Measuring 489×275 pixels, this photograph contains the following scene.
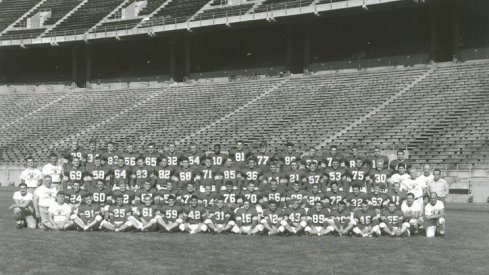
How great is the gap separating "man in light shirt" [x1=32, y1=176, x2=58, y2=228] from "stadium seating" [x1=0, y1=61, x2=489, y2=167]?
39.8 feet

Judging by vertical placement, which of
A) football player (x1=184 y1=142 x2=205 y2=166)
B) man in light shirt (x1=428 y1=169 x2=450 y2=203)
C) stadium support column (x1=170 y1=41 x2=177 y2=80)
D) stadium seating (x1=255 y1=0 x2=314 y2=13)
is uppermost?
stadium seating (x1=255 y1=0 x2=314 y2=13)

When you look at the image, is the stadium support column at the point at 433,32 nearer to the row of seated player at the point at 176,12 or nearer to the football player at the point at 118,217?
the row of seated player at the point at 176,12

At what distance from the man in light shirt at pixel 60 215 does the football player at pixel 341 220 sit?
4.88 m

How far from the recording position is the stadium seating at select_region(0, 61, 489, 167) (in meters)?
23.0

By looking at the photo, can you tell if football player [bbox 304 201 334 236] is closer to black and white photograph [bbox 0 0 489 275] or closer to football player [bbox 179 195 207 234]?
black and white photograph [bbox 0 0 489 275]

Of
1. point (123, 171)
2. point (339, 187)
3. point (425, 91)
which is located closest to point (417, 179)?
point (339, 187)

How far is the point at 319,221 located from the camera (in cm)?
1266

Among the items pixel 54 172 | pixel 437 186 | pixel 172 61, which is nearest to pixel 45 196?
pixel 54 172

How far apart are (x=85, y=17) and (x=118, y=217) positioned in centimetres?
2713

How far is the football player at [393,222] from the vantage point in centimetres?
1241

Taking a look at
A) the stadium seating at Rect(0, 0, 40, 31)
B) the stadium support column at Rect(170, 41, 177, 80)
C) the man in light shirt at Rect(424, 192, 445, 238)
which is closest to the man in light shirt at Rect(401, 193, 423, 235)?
the man in light shirt at Rect(424, 192, 445, 238)

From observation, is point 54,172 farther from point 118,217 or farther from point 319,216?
point 319,216

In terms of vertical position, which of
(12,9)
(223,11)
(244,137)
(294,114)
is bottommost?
(244,137)

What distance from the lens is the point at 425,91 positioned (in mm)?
25672
